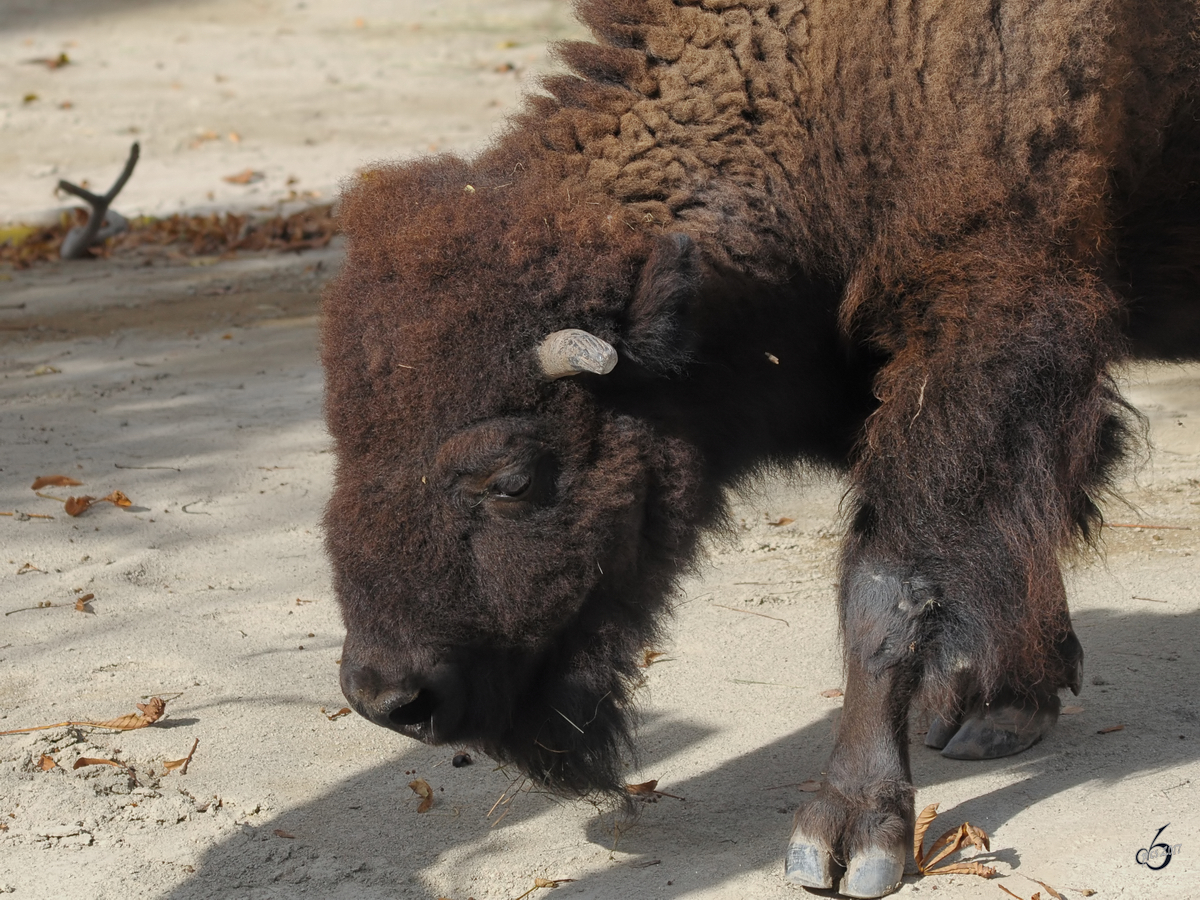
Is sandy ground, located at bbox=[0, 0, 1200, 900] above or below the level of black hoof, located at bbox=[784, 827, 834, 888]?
below

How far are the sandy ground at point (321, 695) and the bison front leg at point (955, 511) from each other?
21cm

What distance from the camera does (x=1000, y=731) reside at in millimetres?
3754

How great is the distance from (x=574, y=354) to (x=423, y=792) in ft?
4.72

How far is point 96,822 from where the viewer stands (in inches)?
131

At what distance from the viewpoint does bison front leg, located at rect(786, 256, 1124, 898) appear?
9.92ft

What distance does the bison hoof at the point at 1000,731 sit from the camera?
12.3ft

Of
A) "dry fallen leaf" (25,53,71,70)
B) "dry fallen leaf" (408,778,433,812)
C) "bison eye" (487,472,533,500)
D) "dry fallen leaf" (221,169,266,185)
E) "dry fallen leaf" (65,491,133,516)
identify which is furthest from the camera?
"dry fallen leaf" (25,53,71,70)

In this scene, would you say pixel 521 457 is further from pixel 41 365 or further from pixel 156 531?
pixel 41 365

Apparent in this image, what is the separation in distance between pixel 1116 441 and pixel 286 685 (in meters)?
2.56

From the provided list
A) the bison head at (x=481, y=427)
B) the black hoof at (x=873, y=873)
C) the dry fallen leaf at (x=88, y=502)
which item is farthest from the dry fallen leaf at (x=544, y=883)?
the dry fallen leaf at (x=88, y=502)

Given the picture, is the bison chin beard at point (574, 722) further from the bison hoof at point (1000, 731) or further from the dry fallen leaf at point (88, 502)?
the dry fallen leaf at point (88, 502)

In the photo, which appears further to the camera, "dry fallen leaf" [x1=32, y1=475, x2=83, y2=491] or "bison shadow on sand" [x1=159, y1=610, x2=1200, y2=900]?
"dry fallen leaf" [x1=32, y1=475, x2=83, y2=491]

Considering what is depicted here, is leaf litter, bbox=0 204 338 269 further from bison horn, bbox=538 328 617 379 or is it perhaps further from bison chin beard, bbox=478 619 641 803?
bison horn, bbox=538 328 617 379

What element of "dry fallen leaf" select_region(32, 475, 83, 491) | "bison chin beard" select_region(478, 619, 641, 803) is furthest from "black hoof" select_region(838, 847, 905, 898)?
"dry fallen leaf" select_region(32, 475, 83, 491)
